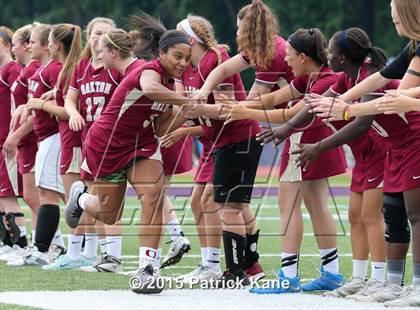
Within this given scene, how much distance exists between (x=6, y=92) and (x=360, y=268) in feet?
16.4

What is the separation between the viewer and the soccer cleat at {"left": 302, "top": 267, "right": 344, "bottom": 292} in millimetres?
8422

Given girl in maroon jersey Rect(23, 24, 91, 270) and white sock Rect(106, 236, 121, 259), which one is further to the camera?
girl in maroon jersey Rect(23, 24, 91, 270)

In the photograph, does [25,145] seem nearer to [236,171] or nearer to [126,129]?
[126,129]

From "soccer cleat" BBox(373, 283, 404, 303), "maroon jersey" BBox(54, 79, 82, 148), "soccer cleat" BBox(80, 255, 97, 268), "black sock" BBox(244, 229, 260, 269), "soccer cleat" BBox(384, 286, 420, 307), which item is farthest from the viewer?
"maroon jersey" BBox(54, 79, 82, 148)

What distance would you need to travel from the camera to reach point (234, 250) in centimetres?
862

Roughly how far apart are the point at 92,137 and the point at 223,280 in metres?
1.53

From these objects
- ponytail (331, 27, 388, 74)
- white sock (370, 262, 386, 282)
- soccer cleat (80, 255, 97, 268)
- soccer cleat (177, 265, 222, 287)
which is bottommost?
soccer cleat (80, 255, 97, 268)

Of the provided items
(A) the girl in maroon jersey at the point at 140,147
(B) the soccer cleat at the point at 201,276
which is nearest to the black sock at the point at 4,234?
(A) the girl in maroon jersey at the point at 140,147

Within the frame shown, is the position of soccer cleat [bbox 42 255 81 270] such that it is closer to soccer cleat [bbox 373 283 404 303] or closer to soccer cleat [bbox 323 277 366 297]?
soccer cleat [bbox 323 277 366 297]

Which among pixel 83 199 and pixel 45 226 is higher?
pixel 83 199

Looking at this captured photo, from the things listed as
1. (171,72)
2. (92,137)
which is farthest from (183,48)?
(92,137)

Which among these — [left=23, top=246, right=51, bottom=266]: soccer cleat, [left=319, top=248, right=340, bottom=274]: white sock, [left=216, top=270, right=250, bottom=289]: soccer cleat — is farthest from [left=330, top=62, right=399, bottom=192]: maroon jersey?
[left=23, top=246, right=51, bottom=266]: soccer cleat

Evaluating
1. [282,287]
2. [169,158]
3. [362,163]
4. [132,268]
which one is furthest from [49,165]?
[362,163]

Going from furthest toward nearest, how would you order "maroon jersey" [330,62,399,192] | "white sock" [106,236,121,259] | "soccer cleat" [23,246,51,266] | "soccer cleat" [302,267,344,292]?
"soccer cleat" [23,246,51,266] → "white sock" [106,236,121,259] → "soccer cleat" [302,267,344,292] → "maroon jersey" [330,62,399,192]
